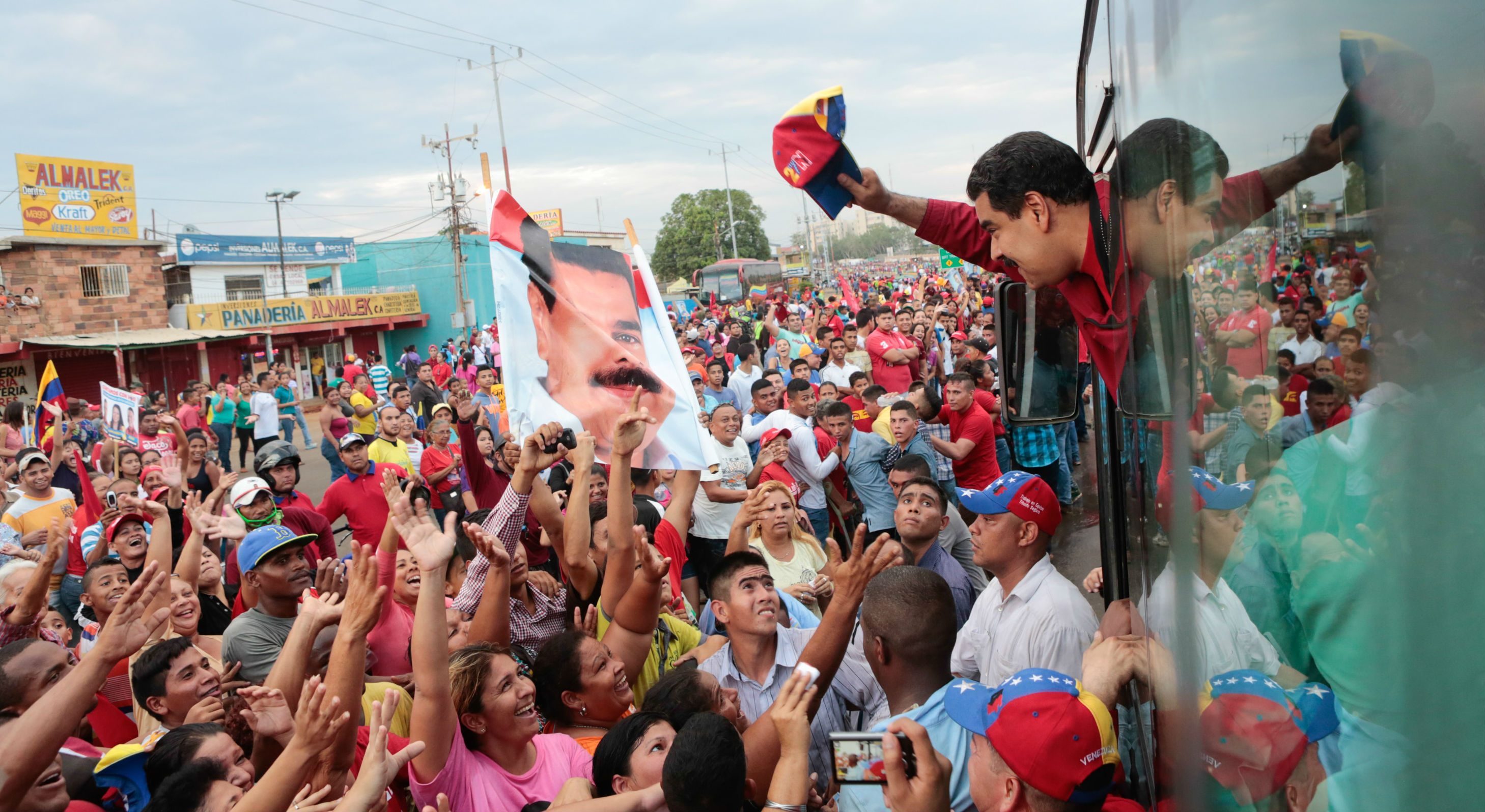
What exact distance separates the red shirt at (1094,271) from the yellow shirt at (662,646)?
2040mm

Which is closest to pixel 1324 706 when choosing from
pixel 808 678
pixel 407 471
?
pixel 808 678

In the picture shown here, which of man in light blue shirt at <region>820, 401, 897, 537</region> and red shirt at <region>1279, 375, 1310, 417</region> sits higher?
red shirt at <region>1279, 375, 1310, 417</region>

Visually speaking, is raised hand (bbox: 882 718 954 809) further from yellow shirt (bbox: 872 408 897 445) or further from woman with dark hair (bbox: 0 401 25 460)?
woman with dark hair (bbox: 0 401 25 460)

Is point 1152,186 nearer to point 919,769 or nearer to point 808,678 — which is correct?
point 919,769

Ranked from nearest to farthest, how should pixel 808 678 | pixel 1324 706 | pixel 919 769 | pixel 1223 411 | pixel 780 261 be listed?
pixel 1324 706 < pixel 1223 411 < pixel 919 769 < pixel 808 678 < pixel 780 261

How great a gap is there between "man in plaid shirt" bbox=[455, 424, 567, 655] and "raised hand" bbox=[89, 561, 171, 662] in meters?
1.18

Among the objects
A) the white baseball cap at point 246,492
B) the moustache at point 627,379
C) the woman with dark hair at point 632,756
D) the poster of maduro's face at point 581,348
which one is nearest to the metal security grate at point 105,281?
the white baseball cap at point 246,492

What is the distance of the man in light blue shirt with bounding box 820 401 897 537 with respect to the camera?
718 cm

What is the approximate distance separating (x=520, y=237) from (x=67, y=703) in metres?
2.82

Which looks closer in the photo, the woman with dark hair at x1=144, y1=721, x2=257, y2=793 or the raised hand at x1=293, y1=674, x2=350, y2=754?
the raised hand at x1=293, y1=674, x2=350, y2=754

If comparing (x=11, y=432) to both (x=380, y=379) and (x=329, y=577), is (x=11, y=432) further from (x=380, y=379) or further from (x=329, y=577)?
(x=329, y=577)

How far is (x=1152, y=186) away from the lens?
160 centimetres

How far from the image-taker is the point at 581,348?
501 cm

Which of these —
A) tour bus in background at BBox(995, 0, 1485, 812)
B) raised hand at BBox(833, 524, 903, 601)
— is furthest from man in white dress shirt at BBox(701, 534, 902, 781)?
tour bus in background at BBox(995, 0, 1485, 812)
